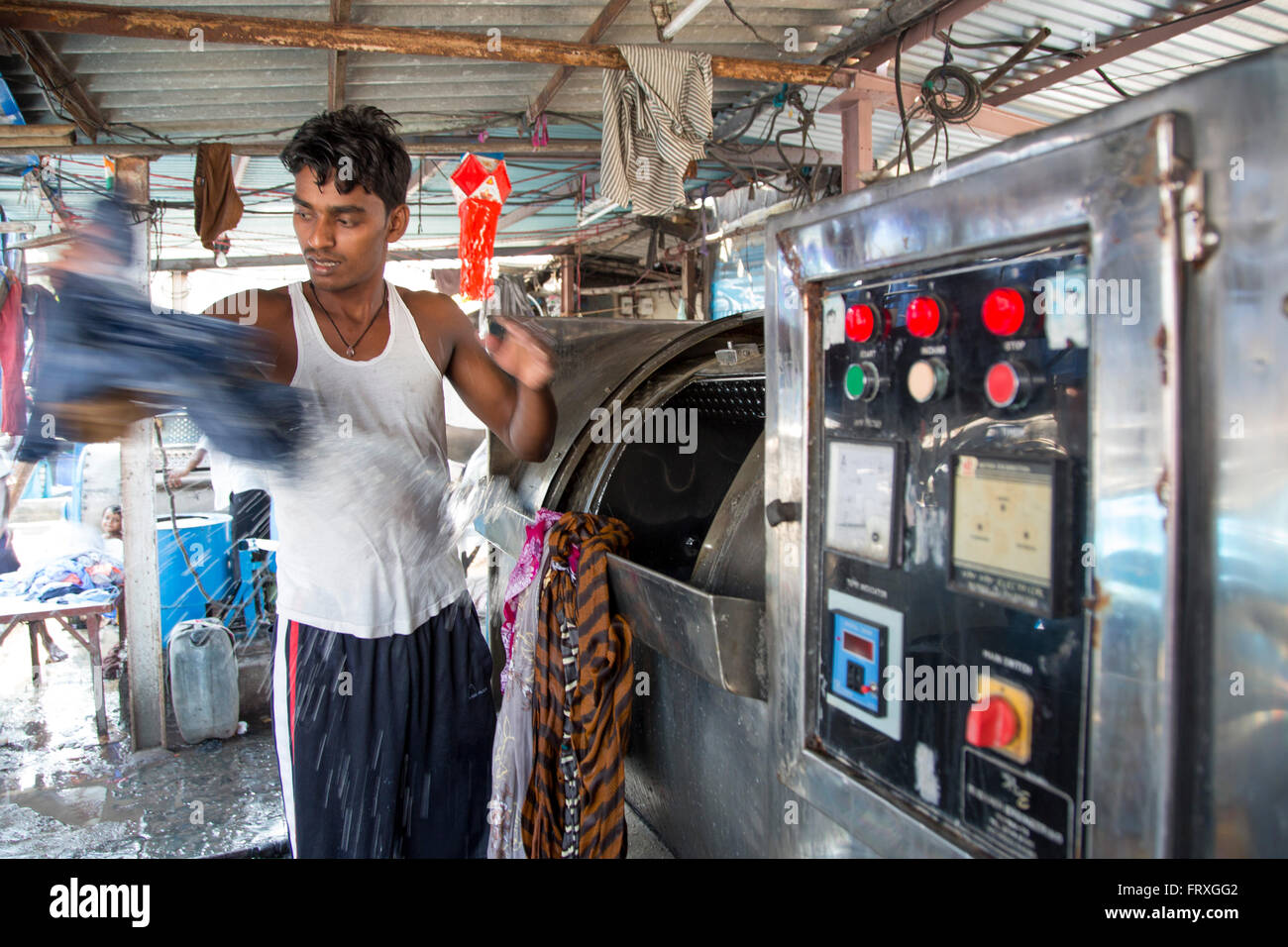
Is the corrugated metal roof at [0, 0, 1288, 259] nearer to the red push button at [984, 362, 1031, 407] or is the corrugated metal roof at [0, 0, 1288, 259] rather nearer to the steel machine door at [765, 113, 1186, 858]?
the steel machine door at [765, 113, 1186, 858]

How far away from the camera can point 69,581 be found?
5.22 meters

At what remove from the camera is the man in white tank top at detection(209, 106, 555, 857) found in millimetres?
1763

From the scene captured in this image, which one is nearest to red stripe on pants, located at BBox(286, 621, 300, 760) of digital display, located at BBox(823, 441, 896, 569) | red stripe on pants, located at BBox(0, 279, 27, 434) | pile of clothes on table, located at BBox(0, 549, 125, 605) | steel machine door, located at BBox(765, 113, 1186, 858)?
steel machine door, located at BBox(765, 113, 1186, 858)

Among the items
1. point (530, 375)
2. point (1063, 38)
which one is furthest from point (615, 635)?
point (1063, 38)

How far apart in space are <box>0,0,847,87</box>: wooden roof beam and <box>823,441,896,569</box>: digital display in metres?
2.61

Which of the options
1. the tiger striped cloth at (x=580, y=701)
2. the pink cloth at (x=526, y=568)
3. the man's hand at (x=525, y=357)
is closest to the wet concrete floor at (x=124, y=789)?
the pink cloth at (x=526, y=568)

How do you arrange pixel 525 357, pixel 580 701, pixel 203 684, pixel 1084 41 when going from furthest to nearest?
pixel 203 684
pixel 1084 41
pixel 580 701
pixel 525 357

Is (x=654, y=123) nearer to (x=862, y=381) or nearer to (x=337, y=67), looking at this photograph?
(x=337, y=67)

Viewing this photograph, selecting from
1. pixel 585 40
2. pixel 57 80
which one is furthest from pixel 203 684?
pixel 585 40

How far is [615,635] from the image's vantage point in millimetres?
1949

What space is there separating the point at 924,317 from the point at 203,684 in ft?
14.7

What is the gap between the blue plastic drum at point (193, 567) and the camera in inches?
219

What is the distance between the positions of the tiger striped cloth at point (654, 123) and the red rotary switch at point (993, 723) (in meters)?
3.10

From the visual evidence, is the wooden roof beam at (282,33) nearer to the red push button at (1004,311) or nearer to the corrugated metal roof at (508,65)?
the corrugated metal roof at (508,65)
